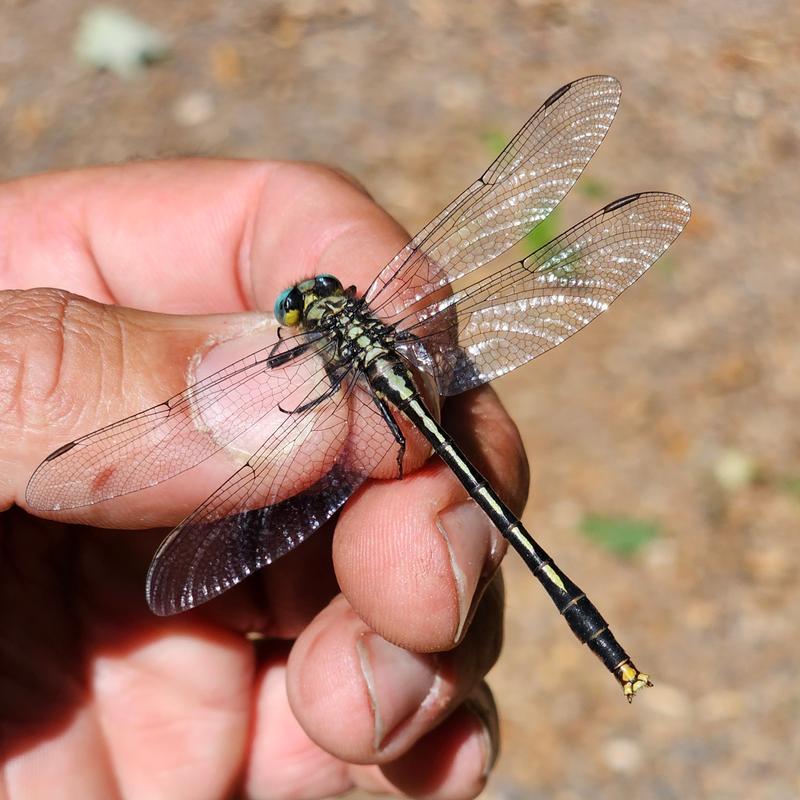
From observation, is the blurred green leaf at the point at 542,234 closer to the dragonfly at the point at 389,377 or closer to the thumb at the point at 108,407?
the dragonfly at the point at 389,377

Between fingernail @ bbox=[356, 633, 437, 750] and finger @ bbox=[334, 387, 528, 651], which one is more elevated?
finger @ bbox=[334, 387, 528, 651]

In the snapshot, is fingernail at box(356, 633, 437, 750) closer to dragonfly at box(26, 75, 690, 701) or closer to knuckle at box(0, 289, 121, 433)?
dragonfly at box(26, 75, 690, 701)

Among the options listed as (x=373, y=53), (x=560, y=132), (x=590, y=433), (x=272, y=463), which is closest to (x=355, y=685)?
(x=272, y=463)

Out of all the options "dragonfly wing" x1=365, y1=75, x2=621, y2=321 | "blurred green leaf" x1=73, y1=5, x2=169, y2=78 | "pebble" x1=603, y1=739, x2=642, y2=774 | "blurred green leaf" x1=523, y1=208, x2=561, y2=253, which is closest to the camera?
"dragonfly wing" x1=365, y1=75, x2=621, y2=321

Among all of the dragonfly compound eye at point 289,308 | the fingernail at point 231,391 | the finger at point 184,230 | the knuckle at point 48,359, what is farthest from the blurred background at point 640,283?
the knuckle at point 48,359

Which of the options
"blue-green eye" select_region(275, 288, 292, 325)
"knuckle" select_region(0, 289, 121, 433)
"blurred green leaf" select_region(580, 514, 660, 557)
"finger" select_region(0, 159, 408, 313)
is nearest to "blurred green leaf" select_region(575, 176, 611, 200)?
"blurred green leaf" select_region(580, 514, 660, 557)

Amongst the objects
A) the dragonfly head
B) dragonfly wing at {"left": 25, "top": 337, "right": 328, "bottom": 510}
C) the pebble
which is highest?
dragonfly wing at {"left": 25, "top": 337, "right": 328, "bottom": 510}

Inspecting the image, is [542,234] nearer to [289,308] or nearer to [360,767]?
[289,308]

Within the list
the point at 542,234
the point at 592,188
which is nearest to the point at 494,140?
the point at 592,188
